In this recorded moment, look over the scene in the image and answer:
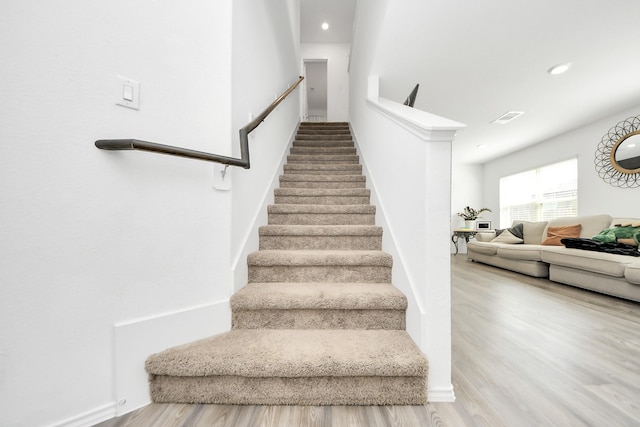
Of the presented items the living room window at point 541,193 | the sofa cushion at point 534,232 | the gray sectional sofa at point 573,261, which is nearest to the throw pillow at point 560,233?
the gray sectional sofa at point 573,261

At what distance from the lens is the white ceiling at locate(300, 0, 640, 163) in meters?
1.79

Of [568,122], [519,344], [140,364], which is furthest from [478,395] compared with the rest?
[568,122]

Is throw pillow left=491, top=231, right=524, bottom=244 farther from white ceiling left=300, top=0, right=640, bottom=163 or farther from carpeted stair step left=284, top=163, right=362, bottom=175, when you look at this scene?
carpeted stair step left=284, top=163, right=362, bottom=175

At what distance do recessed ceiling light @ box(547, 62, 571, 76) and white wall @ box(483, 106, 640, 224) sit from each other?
2.02m

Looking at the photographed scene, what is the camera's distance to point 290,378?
3.24 ft

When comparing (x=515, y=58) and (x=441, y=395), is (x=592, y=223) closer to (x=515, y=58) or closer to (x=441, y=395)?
(x=515, y=58)

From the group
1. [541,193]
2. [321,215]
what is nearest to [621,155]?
[541,193]

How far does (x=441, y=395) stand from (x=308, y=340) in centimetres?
61

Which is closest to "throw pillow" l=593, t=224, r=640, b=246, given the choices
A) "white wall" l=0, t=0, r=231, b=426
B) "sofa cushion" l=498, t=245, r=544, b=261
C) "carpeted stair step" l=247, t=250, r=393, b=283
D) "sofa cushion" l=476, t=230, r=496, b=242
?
"sofa cushion" l=498, t=245, r=544, b=261

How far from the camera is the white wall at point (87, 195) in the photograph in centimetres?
79

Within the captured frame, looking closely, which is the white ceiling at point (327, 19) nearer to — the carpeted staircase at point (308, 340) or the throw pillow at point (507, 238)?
the carpeted staircase at point (308, 340)

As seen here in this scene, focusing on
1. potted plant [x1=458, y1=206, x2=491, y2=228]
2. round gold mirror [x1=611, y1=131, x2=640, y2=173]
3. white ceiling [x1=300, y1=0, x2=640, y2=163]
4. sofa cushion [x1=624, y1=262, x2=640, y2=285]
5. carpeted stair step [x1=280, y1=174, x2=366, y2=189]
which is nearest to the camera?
white ceiling [x1=300, y1=0, x2=640, y2=163]

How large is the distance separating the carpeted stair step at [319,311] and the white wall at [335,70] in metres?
5.88

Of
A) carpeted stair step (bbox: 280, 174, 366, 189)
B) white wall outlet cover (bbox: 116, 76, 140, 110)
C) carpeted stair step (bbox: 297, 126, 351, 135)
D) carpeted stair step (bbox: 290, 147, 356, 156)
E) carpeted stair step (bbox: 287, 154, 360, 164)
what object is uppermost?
carpeted stair step (bbox: 297, 126, 351, 135)
